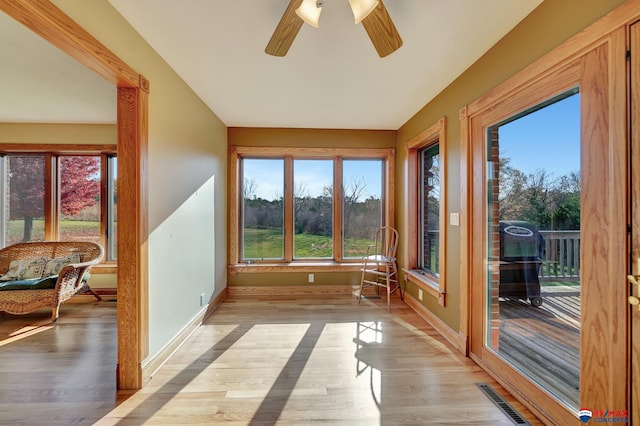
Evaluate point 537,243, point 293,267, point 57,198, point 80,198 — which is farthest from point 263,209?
point 537,243

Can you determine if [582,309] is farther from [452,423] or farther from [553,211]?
[452,423]

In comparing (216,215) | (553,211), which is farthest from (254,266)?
(553,211)

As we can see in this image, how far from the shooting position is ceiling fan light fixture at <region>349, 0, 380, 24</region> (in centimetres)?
130

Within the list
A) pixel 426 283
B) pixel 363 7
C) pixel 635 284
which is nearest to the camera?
pixel 635 284

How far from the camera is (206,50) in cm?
200

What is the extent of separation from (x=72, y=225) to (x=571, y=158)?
5.64 m

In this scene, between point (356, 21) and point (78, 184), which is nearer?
point (356, 21)

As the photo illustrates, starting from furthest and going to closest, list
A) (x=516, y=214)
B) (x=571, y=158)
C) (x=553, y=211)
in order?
(x=516, y=214) < (x=553, y=211) < (x=571, y=158)

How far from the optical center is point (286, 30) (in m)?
1.49

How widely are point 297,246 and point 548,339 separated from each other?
3078 mm

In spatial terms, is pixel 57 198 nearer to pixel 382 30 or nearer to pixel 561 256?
pixel 382 30

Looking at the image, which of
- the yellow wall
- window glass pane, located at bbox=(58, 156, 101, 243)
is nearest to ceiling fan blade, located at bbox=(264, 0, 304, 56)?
the yellow wall

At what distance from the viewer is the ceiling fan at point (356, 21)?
1.33 m

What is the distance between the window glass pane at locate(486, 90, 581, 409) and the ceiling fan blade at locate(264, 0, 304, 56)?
62.3 inches
